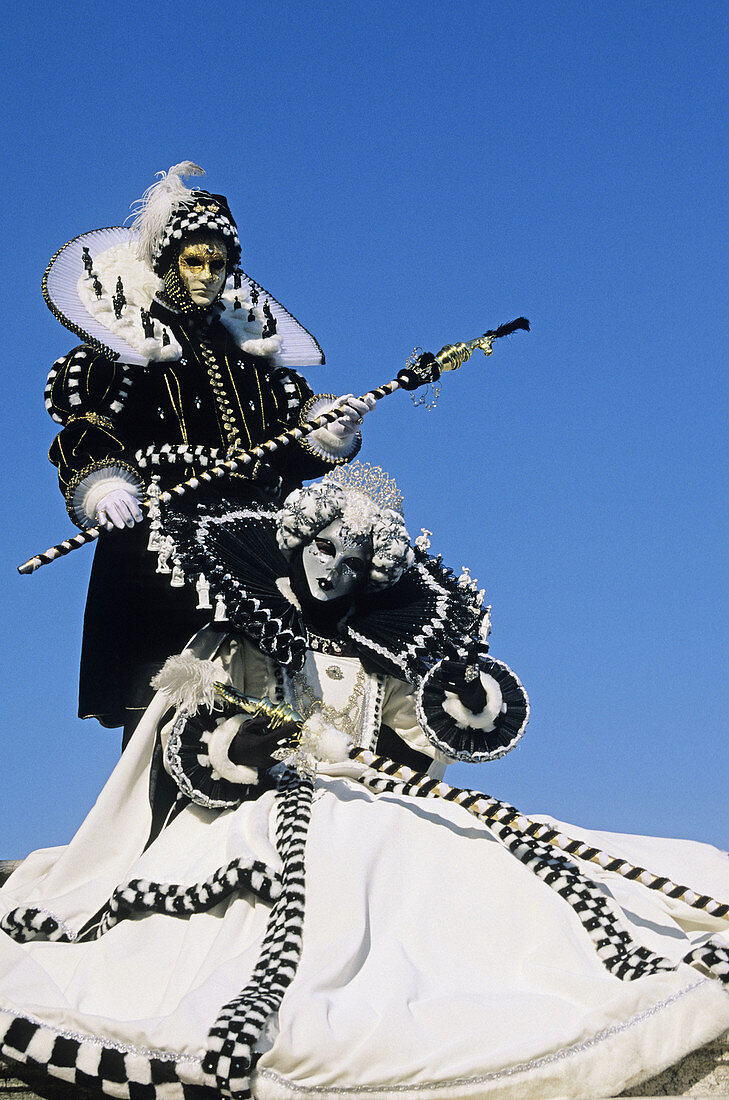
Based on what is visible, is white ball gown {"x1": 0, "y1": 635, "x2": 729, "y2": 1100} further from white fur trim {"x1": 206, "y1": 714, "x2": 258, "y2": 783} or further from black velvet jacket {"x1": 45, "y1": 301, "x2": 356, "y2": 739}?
black velvet jacket {"x1": 45, "y1": 301, "x2": 356, "y2": 739}

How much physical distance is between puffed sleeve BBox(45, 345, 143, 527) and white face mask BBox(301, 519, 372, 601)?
103 centimetres

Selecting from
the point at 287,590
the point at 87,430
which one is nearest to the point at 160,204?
the point at 87,430

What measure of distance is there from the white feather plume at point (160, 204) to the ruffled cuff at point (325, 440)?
1.15m

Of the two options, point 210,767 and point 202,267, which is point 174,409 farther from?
point 210,767

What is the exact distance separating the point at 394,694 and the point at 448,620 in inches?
17.5

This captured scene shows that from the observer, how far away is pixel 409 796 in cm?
502

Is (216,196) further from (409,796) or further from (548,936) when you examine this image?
(548,936)

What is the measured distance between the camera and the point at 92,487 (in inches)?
227

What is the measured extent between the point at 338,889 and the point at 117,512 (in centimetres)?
218

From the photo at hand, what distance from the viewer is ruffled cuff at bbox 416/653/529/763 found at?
508 cm

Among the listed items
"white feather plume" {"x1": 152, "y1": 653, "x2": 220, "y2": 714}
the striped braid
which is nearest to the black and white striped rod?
the striped braid

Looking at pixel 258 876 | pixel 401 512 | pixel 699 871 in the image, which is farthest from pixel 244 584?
pixel 699 871

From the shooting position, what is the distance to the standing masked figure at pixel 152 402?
19.6ft

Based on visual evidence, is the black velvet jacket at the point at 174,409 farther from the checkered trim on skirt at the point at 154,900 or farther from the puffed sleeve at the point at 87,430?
the checkered trim on skirt at the point at 154,900
